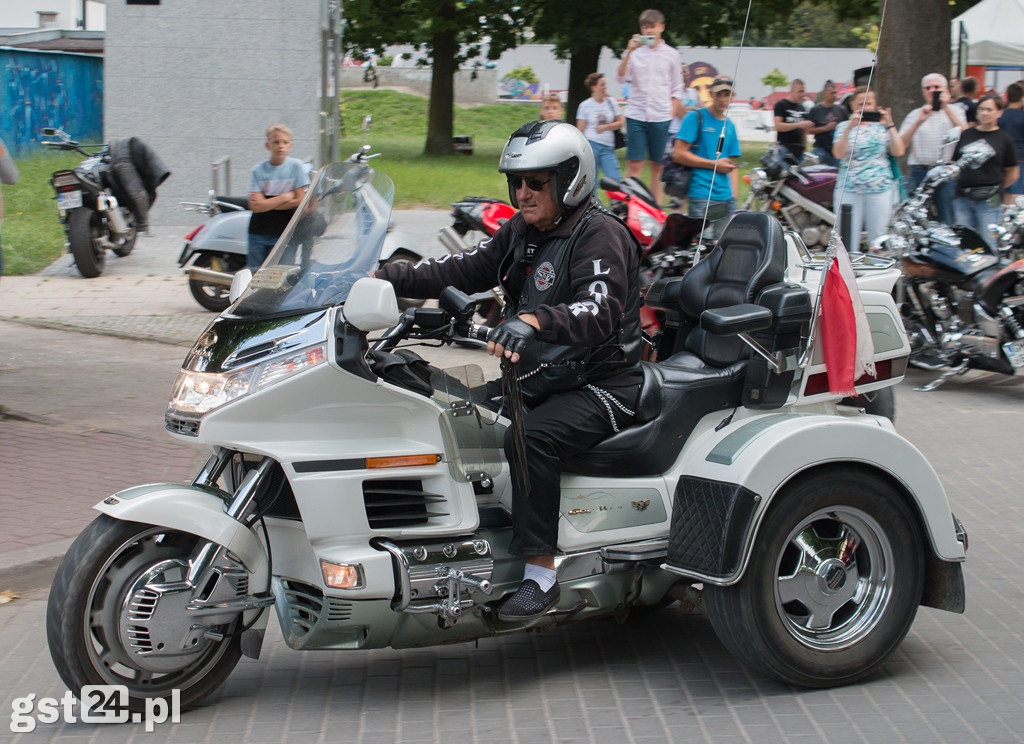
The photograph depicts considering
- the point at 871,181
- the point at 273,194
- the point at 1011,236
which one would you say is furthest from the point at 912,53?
the point at 273,194

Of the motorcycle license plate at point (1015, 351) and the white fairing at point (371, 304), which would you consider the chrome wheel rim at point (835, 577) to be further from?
the motorcycle license plate at point (1015, 351)

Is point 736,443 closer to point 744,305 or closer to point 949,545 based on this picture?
point 744,305

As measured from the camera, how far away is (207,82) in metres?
17.7

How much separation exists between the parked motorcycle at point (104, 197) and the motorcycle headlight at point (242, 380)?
10.2 metres

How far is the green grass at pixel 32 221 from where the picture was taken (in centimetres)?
1452

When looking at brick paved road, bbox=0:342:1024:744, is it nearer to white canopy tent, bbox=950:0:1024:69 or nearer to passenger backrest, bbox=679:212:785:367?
passenger backrest, bbox=679:212:785:367

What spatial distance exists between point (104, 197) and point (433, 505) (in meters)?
10.7

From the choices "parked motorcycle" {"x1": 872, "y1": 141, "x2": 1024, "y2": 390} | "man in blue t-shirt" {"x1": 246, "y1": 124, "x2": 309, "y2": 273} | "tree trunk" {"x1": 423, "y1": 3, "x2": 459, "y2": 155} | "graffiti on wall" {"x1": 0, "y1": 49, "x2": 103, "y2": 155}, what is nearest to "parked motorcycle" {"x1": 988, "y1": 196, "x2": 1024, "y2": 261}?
"parked motorcycle" {"x1": 872, "y1": 141, "x2": 1024, "y2": 390}

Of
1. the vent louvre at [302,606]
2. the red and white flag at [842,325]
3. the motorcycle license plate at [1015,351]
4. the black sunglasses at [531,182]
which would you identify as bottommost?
the motorcycle license plate at [1015,351]

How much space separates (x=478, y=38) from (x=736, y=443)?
94.9 ft

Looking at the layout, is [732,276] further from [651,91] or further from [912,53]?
[912,53]

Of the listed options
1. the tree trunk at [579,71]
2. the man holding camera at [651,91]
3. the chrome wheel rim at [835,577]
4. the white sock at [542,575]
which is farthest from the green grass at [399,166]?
the man holding camera at [651,91]

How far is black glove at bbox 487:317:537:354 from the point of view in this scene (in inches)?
150

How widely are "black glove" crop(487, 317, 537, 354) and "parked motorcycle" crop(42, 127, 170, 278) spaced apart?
10.6 m
